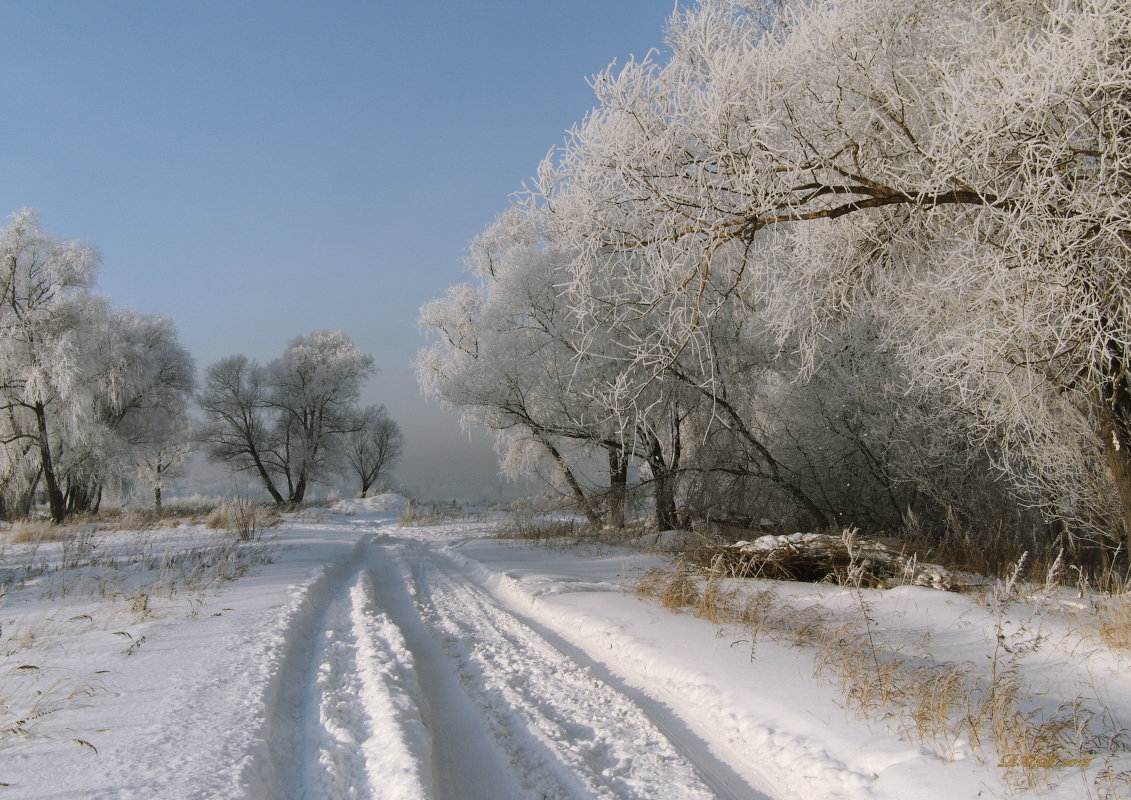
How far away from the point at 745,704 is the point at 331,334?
121 feet

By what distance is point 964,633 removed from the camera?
15.4ft

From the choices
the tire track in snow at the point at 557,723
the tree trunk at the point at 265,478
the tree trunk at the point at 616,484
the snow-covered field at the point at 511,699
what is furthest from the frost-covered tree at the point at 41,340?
the tire track in snow at the point at 557,723

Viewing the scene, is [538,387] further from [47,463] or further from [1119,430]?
[47,463]

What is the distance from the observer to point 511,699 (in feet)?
12.4

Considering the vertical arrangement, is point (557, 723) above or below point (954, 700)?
below

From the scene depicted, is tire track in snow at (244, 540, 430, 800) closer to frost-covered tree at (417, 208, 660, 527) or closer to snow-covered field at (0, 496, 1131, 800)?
snow-covered field at (0, 496, 1131, 800)

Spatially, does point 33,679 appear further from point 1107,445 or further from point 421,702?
point 1107,445

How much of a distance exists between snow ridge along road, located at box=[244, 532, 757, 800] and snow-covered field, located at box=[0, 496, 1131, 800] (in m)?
0.02

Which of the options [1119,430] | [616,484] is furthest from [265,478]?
[1119,430]

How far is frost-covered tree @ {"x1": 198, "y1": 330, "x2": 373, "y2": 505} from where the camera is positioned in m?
34.1

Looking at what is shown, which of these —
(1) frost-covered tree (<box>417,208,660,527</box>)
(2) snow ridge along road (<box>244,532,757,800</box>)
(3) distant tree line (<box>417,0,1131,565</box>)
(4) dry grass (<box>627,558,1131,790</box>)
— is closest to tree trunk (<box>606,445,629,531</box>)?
(1) frost-covered tree (<box>417,208,660,527</box>)

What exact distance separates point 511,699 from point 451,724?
1.48 feet

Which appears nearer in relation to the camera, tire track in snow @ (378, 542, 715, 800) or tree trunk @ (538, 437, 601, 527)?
tire track in snow @ (378, 542, 715, 800)

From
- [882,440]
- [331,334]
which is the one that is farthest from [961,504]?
[331,334]
